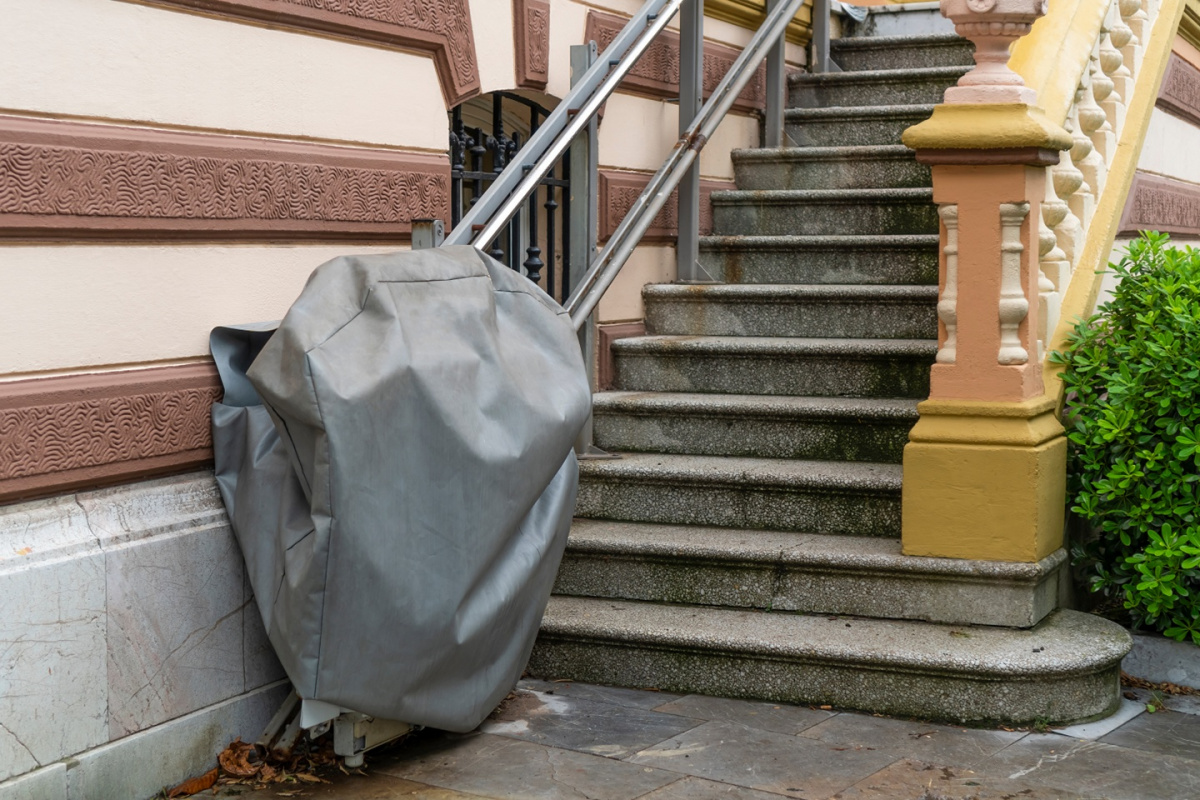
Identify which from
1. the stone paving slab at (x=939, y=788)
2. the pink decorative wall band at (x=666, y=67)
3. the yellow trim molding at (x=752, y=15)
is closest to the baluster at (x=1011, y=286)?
the stone paving slab at (x=939, y=788)

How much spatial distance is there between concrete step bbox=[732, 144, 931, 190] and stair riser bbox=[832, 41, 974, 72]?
93cm

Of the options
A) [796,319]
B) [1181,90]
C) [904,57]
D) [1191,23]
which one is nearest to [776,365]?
[796,319]

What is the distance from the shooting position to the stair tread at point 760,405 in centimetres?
474

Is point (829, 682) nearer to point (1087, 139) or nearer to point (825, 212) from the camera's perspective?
point (1087, 139)

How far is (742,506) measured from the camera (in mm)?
4637

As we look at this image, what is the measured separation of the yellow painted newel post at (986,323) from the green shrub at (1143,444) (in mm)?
300

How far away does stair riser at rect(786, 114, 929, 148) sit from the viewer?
245 inches

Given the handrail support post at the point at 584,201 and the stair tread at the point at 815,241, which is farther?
the stair tread at the point at 815,241

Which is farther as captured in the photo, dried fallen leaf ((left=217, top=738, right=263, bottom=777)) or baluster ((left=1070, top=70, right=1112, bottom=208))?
baluster ((left=1070, top=70, right=1112, bottom=208))

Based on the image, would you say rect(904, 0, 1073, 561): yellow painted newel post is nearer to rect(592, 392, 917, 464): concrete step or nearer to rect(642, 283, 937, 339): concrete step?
rect(592, 392, 917, 464): concrete step

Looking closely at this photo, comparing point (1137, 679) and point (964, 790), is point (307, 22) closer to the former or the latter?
point (964, 790)

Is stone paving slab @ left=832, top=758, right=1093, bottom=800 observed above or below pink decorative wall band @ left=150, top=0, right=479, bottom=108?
below

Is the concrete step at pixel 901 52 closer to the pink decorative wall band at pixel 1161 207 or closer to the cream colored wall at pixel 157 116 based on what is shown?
the pink decorative wall band at pixel 1161 207

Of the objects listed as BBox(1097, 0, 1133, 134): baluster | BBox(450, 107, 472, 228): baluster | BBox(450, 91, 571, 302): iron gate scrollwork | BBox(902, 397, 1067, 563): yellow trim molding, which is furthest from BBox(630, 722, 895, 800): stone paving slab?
BBox(1097, 0, 1133, 134): baluster
